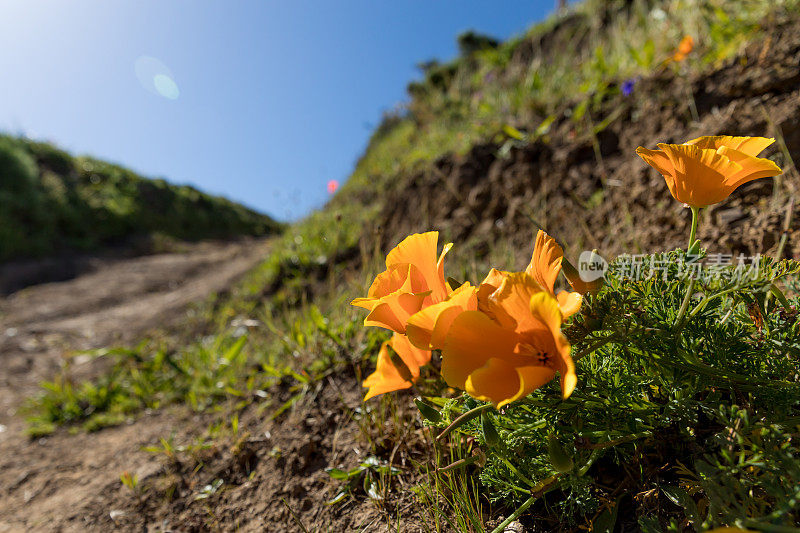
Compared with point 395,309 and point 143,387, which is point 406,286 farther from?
point 143,387

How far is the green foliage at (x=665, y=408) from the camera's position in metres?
0.70

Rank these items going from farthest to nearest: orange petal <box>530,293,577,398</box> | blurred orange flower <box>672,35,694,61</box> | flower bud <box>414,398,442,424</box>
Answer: blurred orange flower <box>672,35,694,61</box>, flower bud <box>414,398,442,424</box>, orange petal <box>530,293,577,398</box>

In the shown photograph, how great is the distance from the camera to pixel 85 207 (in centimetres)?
920

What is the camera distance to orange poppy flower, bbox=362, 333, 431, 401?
0.93m

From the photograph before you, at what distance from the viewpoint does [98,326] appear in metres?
4.58

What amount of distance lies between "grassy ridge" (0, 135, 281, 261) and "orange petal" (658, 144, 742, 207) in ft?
30.7

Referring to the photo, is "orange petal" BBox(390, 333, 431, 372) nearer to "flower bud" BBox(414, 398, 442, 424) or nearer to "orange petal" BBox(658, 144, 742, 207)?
"flower bud" BBox(414, 398, 442, 424)

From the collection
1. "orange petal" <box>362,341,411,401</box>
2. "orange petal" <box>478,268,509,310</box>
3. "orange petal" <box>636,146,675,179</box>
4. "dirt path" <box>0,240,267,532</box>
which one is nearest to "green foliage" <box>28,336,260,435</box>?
"dirt path" <box>0,240,267,532</box>

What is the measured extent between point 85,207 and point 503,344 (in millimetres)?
11168

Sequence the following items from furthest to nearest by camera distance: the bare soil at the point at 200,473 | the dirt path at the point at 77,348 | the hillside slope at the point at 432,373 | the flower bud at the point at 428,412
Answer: the dirt path at the point at 77,348 → the bare soil at the point at 200,473 → the hillside slope at the point at 432,373 → the flower bud at the point at 428,412

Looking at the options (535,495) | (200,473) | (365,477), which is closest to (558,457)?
(535,495)

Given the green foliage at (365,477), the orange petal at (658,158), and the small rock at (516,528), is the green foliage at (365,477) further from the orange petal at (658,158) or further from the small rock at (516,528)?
the orange petal at (658,158)

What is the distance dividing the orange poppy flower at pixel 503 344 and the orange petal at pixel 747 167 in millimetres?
396

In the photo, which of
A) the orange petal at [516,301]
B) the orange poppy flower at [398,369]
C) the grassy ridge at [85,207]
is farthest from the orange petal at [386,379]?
the grassy ridge at [85,207]
